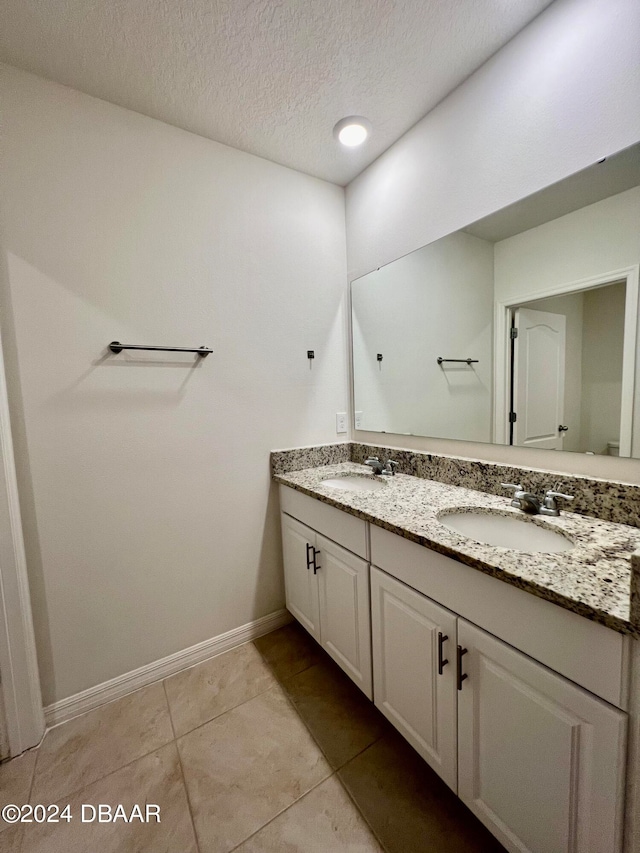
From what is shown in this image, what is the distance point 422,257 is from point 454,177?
31 centimetres

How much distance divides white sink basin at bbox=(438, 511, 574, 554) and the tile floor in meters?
0.79

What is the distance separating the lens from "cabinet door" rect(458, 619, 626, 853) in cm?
64

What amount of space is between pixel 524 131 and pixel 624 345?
2.62 ft

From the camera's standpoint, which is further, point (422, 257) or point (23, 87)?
point (422, 257)

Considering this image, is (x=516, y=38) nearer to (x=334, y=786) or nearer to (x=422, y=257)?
(x=422, y=257)

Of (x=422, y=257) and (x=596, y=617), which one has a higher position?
(x=422, y=257)

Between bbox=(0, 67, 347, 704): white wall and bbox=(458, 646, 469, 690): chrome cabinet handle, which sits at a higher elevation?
bbox=(0, 67, 347, 704): white wall

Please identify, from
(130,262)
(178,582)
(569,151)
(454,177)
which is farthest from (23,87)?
(178,582)

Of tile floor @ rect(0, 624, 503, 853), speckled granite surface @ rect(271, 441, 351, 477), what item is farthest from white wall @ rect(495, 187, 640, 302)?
tile floor @ rect(0, 624, 503, 853)

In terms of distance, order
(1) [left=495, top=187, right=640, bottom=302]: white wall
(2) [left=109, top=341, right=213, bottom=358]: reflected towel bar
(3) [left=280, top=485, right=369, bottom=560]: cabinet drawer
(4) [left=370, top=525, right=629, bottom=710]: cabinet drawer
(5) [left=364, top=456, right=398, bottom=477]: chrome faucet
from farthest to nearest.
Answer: (5) [left=364, top=456, right=398, bottom=477]: chrome faucet → (2) [left=109, top=341, right=213, bottom=358]: reflected towel bar → (3) [left=280, top=485, right=369, bottom=560]: cabinet drawer → (1) [left=495, top=187, right=640, bottom=302]: white wall → (4) [left=370, top=525, right=629, bottom=710]: cabinet drawer

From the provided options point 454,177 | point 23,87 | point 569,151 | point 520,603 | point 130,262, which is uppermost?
point 23,87

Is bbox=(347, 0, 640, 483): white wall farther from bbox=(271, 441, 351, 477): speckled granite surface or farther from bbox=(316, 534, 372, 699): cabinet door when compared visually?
bbox=(316, 534, 372, 699): cabinet door

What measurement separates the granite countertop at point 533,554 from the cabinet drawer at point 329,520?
5cm

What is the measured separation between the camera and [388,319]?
1.82m
